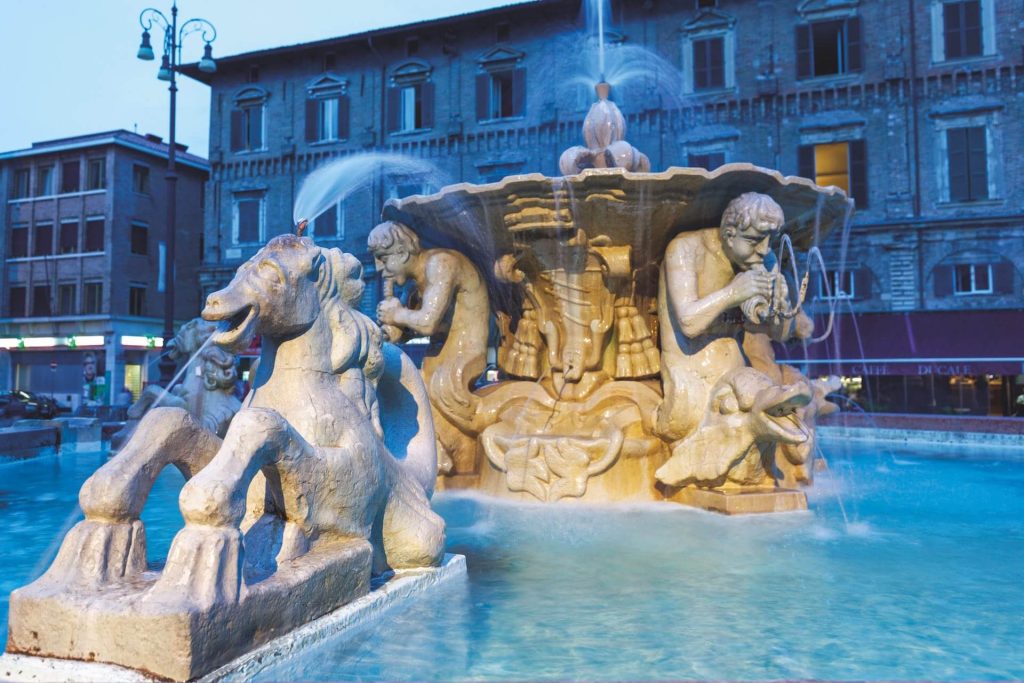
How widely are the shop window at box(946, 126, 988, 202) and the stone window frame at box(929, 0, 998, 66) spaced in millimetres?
1823

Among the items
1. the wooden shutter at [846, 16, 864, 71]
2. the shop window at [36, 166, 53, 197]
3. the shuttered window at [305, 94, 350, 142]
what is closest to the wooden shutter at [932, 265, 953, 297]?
the wooden shutter at [846, 16, 864, 71]

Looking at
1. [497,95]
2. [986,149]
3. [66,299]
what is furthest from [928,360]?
[66,299]

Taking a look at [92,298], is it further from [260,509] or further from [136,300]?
[260,509]

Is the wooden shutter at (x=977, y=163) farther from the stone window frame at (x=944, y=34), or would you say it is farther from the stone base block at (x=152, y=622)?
the stone base block at (x=152, y=622)

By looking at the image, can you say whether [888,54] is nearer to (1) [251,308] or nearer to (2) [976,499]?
(2) [976,499]

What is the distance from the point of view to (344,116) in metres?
28.5

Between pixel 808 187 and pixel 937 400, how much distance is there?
17245 mm

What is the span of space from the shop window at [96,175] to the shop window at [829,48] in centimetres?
2508

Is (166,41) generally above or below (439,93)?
below

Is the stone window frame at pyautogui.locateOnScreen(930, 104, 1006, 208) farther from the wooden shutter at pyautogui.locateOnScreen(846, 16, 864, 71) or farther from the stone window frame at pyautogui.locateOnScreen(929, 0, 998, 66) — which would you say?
the wooden shutter at pyautogui.locateOnScreen(846, 16, 864, 71)

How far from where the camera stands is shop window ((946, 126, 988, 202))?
71.5 feet

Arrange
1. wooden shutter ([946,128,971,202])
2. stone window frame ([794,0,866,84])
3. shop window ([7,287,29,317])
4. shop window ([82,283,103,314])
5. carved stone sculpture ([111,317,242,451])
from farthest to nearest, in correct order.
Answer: shop window ([7,287,29,317]), shop window ([82,283,103,314]), stone window frame ([794,0,866,84]), wooden shutter ([946,128,971,202]), carved stone sculpture ([111,317,242,451])

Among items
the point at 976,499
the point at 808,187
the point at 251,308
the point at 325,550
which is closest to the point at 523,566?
the point at 325,550

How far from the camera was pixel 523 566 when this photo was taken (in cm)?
396
